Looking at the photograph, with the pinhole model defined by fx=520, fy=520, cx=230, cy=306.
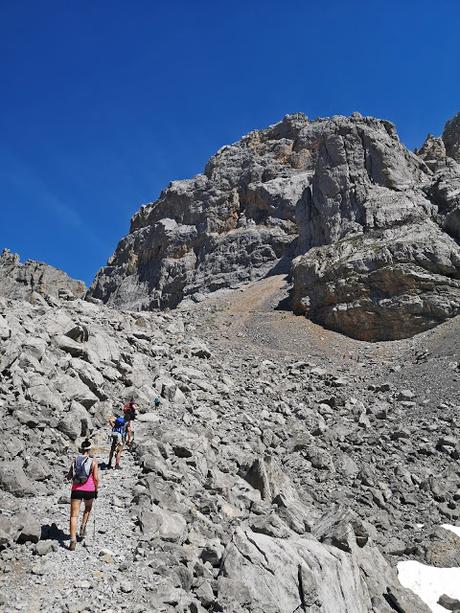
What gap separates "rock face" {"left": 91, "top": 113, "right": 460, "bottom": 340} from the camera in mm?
Answer: 40062

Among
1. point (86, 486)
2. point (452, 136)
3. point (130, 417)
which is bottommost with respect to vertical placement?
point (86, 486)

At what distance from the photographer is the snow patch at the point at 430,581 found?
13.0 metres

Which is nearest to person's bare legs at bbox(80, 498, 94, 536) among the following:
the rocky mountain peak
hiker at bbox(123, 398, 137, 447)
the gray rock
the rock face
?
the gray rock

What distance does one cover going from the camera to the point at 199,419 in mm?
18812

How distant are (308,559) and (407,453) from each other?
12933 millimetres

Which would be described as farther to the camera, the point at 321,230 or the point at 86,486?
the point at 321,230

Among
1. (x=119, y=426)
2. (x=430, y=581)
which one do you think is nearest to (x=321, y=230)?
(x=430, y=581)

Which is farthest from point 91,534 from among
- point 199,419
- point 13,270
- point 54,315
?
point 13,270

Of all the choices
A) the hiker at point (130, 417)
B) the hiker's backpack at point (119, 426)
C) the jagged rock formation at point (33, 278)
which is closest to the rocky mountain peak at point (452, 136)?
the jagged rock formation at point (33, 278)

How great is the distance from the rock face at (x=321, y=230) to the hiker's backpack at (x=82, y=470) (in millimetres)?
33061

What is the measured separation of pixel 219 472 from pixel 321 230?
140ft

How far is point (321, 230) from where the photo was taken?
178 ft

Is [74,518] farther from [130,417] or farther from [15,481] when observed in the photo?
[130,417]

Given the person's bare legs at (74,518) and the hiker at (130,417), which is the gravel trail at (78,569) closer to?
the person's bare legs at (74,518)
